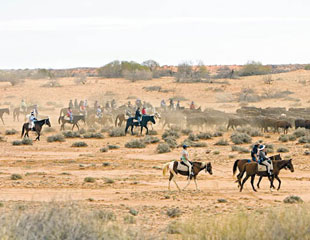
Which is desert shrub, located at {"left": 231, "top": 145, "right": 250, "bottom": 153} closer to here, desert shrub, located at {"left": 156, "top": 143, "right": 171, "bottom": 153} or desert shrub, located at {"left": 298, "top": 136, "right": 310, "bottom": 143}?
desert shrub, located at {"left": 156, "top": 143, "right": 171, "bottom": 153}

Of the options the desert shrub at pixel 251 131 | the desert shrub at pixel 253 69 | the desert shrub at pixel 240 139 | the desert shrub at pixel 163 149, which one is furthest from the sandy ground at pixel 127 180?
the desert shrub at pixel 253 69

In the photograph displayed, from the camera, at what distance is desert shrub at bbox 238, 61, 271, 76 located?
304ft

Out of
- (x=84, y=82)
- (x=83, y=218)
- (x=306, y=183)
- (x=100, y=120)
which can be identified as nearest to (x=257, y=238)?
(x=83, y=218)

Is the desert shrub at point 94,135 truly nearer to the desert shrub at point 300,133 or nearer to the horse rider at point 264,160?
the desert shrub at point 300,133

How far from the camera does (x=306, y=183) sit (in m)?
19.1

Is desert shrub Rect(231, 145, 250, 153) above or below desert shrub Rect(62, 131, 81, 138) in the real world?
above

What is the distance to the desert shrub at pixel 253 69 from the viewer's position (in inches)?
3647

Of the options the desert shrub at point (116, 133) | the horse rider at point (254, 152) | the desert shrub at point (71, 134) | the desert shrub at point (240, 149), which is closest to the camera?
the horse rider at point (254, 152)

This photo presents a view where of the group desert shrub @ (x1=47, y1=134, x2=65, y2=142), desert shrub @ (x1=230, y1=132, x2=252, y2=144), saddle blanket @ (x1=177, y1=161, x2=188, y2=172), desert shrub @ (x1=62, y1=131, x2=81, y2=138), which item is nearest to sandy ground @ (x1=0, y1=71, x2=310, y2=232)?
desert shrub @ (x1=47, y1=134, x2=65, y2=142)

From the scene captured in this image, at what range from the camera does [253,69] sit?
93625 millimetres

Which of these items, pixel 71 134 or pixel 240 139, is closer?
pixel 240 139

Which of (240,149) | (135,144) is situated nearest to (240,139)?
(240,149)

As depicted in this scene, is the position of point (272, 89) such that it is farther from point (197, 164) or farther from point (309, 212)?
point (309, 212)

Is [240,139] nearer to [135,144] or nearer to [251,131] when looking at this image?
[251,131]
